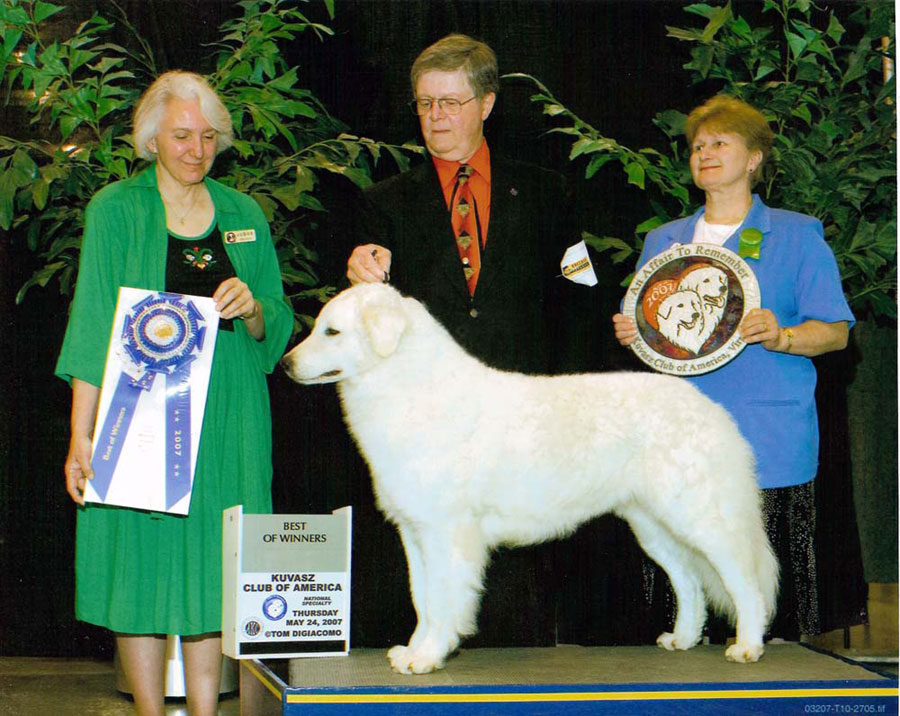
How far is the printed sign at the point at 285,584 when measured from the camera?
2875 mm

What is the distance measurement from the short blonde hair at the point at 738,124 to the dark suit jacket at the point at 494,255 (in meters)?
0.49

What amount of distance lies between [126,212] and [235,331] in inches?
18.1

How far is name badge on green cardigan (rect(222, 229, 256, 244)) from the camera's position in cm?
301

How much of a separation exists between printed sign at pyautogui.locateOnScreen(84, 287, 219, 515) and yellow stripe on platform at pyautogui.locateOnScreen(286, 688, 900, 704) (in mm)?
719

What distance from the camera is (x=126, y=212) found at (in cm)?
291

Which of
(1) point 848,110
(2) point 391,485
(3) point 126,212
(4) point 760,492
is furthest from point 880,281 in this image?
(3) point 126,212

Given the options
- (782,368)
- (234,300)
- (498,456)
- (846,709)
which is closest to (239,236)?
(234,300)

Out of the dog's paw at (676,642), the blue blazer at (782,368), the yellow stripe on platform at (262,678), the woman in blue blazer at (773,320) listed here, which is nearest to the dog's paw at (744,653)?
the dog's paw at (676,642)

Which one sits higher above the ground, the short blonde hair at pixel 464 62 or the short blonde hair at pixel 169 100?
the short blonde hair at pixel 464 62

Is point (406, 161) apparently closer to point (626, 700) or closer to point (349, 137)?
point (349, 137)

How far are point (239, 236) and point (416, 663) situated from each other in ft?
4.39

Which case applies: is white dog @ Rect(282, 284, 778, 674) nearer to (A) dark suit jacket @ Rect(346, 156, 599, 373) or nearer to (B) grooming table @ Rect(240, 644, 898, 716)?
(B) grooming table @ Rect(240, 644, 898, 716)

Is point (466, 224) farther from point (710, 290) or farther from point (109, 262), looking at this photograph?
point (109, 262)

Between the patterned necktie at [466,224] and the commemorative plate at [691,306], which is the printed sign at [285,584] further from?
the commemorative plate at [691,306]
